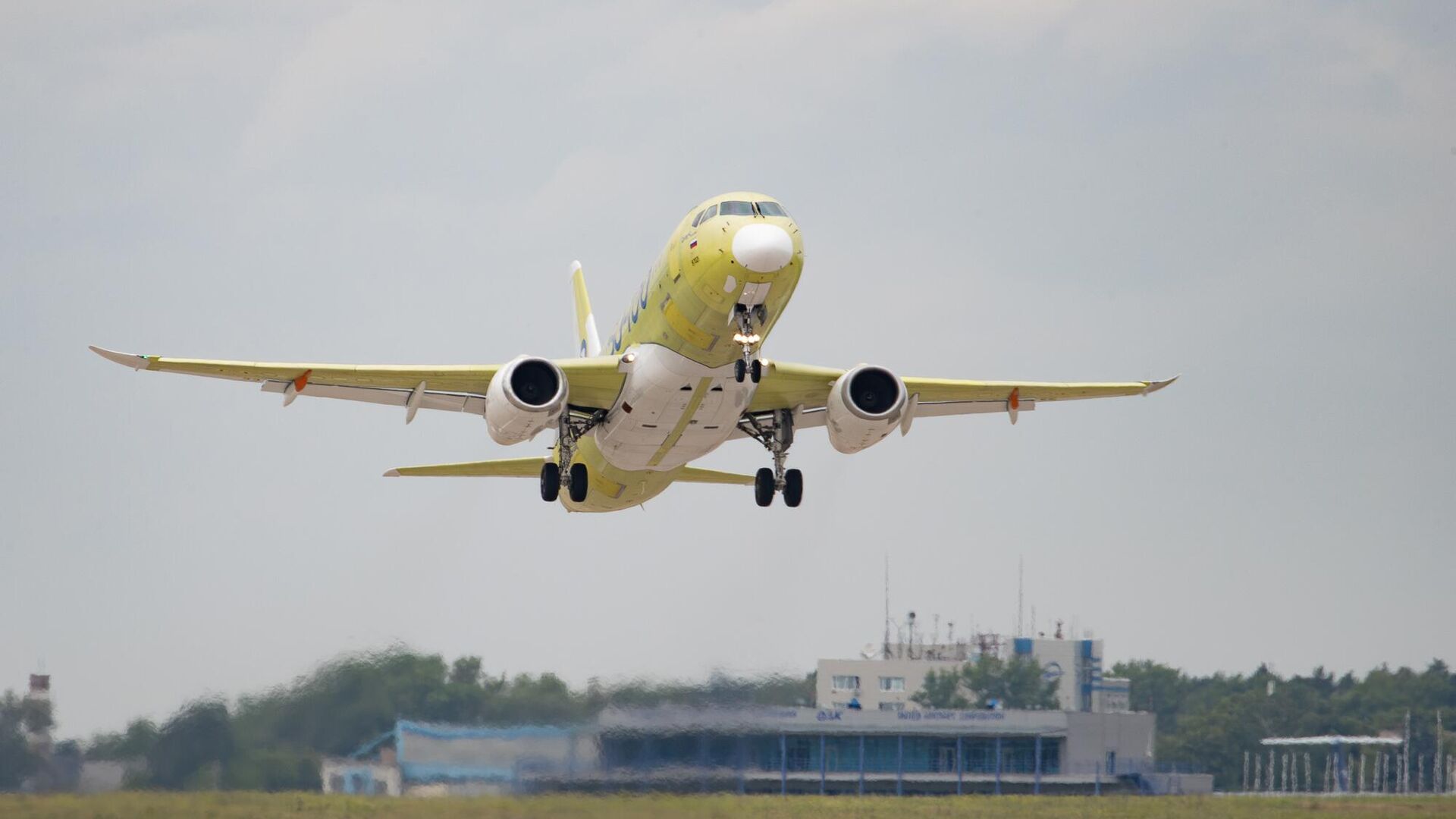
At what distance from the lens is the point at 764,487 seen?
107ft

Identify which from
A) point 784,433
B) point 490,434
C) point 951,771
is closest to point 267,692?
point 490,434

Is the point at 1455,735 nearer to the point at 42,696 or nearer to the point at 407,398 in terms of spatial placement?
Answer: the point at 407,398

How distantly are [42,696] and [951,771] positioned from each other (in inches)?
1212

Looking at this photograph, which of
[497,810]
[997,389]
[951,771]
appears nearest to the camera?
[497,810]

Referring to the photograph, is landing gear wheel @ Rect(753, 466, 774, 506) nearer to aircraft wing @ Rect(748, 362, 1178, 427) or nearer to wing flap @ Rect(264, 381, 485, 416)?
aircraft wing @ Rect(748, 362, 1178, 427)

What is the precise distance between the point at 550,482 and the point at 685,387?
13.8 ft

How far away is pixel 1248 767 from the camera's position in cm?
6131

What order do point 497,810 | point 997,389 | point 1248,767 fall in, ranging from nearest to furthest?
point 497,810 < point 997,389 < point 1248,767

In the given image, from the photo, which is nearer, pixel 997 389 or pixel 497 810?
pixel 497 810

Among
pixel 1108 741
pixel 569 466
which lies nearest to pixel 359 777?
pixel 569 466

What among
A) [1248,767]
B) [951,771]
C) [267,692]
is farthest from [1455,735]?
[267,692]

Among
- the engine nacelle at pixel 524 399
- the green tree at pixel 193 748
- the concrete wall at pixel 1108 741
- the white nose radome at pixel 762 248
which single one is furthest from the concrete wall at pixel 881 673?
the white nose radome at pixel 762 248

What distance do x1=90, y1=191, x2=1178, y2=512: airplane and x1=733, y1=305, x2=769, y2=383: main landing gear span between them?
2 cm

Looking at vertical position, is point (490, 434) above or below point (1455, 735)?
A: above
